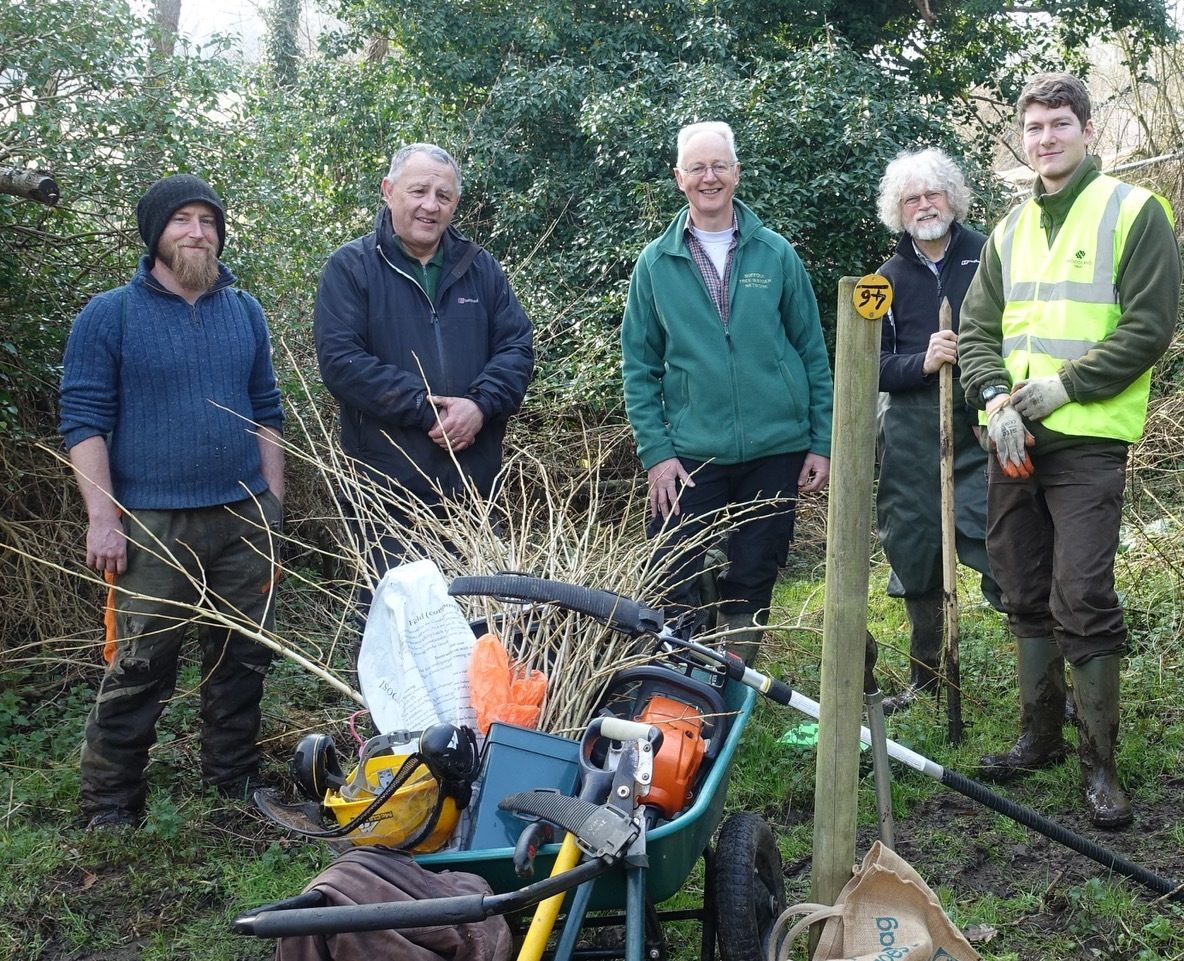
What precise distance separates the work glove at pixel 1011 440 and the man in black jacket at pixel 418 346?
66.3 inches

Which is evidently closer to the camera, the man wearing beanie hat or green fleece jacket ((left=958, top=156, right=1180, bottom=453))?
green fleece jacket ((left=958, top=156, right=1180, bottom=453))

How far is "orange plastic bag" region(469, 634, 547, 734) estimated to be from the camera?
269 centimetres

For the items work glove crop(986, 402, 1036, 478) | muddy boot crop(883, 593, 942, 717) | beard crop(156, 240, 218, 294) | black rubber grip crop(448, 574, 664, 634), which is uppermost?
beard crop(156, 240, 218, 294)

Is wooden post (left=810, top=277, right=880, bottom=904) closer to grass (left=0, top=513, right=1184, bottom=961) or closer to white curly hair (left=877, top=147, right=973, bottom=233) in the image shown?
grass (left=0, top=513, right=1184, bottom=961)

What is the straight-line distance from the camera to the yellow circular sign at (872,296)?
2.51 metres

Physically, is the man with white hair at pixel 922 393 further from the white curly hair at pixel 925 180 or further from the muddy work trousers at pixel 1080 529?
the muddy work trousers at pixel 1080 529

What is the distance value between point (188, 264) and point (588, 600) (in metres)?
2.14

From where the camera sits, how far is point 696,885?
3545mm

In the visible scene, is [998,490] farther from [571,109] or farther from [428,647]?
[571,109]

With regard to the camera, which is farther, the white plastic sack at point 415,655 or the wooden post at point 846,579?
the white plastic sack at point 415,655

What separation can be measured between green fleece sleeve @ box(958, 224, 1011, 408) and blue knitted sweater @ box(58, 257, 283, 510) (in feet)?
8.18

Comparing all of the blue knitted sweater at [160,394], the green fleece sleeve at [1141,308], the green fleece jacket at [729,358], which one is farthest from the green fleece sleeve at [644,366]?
the green fleece sleeve at [1141,308]

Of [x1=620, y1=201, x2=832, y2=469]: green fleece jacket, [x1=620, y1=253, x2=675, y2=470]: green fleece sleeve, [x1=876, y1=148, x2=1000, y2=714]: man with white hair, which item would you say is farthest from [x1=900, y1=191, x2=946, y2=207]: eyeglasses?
[x1=620, y1=253, x2=675, y2=470]: green fleece sleeve

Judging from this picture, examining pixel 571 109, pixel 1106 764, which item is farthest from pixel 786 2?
pixel 1106 764
